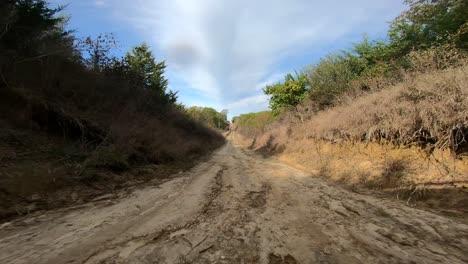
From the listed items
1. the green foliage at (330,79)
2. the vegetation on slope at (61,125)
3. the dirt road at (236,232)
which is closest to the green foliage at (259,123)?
the green foliage at (330,79)

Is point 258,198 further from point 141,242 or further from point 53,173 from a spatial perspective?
point 53,173

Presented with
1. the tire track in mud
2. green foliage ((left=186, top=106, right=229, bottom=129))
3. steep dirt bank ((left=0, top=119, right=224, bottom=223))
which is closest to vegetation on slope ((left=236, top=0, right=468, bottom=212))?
the tire track in mud

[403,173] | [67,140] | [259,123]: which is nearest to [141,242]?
[403,173]

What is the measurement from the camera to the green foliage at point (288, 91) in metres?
23.1

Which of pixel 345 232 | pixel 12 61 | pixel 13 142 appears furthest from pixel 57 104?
pixel 345 232

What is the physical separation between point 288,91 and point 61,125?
63.1ft

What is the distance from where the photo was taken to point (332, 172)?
9539 mm

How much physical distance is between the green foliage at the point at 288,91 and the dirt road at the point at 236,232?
1839 centimetres

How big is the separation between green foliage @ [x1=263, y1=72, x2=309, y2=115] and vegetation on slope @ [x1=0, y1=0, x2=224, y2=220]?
43.5 feet

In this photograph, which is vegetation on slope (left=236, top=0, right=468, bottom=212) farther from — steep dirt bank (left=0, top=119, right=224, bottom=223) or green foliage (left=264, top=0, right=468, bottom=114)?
steep dirt bank (left=0, top=119, right=224, bottom=223)

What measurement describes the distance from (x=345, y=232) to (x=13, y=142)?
8364 millimetres

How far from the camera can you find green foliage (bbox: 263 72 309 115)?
75.9 feet

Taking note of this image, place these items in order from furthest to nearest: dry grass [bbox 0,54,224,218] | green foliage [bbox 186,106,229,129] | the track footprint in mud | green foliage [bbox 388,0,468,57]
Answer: green foliage [bbox 186,106,229,129], green foliage [bbox 388,0,468,57], dry grass [bbox 0,54,224,218], the track footprint in mud

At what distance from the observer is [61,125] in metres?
8.78
